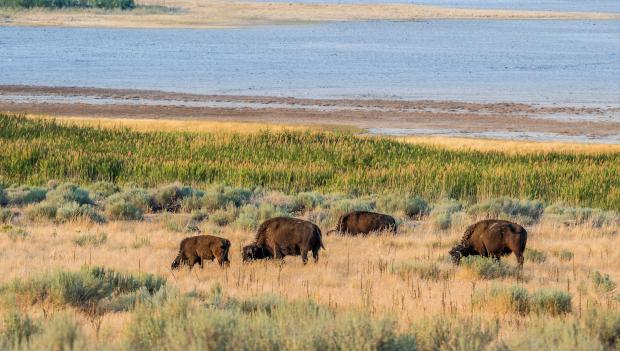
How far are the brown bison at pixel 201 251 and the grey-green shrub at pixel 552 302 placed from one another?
3.81 meters

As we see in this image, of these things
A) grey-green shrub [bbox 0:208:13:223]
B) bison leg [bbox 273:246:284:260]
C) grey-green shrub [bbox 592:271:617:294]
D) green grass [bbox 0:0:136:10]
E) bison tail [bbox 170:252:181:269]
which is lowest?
green grass [bbox 0:0:136:10]

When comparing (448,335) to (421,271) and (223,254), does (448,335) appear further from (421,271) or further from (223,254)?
(223,254)

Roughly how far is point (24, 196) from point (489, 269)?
9375mm

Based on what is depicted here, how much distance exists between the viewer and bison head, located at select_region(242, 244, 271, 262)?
38.0ft

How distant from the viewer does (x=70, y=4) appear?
134 metres

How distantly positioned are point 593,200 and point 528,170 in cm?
260

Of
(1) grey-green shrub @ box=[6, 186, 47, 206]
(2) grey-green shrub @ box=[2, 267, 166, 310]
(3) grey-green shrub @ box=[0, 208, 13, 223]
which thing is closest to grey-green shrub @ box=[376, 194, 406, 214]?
(1) grey-green shrub @ box=[6, 186, 47, 206]

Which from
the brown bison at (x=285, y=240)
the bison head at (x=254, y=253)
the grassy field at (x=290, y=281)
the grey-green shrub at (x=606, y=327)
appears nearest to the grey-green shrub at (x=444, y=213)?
the grassy field at (x=290, y=281)

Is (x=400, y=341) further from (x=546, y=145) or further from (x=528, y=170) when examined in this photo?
(x=546, y=145)

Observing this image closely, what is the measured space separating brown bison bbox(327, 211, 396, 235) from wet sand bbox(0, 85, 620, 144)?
937 inches

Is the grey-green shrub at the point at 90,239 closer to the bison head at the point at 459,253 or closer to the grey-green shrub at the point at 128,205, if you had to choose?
the grey-green shrub at the point at 128,205

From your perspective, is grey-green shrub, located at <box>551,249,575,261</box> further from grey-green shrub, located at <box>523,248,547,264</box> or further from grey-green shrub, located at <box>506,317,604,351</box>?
grey-green shrub, located at <box>506,317,604,351</box>

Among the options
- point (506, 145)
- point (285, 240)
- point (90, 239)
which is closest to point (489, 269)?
point (285, 240)

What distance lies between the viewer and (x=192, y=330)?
674 centimetres
